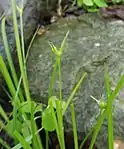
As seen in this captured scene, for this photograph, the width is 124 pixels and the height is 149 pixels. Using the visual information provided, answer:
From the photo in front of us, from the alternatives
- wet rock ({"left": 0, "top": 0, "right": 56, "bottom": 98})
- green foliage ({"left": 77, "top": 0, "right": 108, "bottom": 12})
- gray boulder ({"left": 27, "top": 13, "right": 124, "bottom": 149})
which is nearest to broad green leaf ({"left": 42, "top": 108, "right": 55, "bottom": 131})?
gray boulder ({"left": 27, "top": 13, "right": 124, "bottom": 149})

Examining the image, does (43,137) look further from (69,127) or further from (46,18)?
(46,18)

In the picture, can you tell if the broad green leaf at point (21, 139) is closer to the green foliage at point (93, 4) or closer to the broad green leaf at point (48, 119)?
the broad green leaf at point (48, 119)

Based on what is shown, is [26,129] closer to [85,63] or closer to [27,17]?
[85,63]

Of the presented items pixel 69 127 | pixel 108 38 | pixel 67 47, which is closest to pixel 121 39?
pixel 108 38

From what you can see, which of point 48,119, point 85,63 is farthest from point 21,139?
point 85,63

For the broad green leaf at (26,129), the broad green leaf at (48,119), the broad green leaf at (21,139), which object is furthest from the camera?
the broad green leaf at (26,129)

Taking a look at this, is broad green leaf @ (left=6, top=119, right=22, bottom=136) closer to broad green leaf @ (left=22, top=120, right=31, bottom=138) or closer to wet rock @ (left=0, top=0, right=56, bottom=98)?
broad green leaf @ (left=22, top=120, right=31, bottom=138)

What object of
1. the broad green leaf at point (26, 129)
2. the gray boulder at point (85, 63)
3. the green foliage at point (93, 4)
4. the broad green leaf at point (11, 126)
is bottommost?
the gray boulder at point (85, 63)

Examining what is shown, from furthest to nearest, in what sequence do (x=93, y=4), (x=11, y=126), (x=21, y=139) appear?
(x=93, y=4) < (x=11, y=126) < (x=21, y=139)

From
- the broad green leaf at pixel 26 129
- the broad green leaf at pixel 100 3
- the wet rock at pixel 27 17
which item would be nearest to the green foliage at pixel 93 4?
the broad green leaf at pixel 100 3
